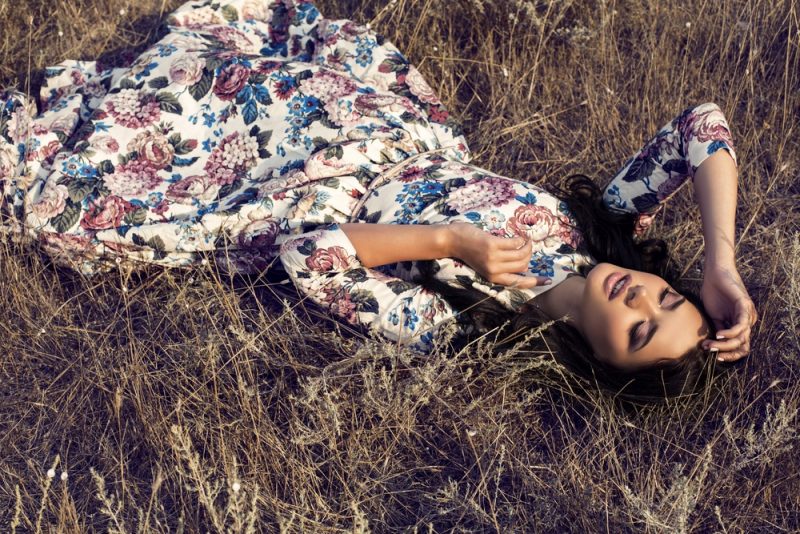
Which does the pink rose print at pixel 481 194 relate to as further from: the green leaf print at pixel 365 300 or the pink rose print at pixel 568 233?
the green leaf print at pixel 365 300

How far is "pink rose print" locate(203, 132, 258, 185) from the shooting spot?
130 inches

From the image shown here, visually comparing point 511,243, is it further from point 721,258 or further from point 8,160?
point 8,160

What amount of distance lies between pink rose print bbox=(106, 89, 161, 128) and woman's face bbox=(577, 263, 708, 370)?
1.95m

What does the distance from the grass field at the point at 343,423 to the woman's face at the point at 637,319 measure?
8.1 inches

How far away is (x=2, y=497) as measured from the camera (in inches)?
100

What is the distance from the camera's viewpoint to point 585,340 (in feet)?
8.98

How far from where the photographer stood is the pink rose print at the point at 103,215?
3148 millimetres

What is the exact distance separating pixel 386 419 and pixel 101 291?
4.52 ft

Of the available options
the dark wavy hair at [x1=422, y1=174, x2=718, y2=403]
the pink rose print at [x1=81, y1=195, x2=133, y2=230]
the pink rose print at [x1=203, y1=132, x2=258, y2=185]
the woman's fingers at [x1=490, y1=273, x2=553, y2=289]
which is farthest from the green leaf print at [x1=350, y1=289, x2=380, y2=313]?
the pink rose print at [x1=81, y1=195, x2=133, y2=230]

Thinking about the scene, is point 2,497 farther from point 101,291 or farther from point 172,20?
point 172,20

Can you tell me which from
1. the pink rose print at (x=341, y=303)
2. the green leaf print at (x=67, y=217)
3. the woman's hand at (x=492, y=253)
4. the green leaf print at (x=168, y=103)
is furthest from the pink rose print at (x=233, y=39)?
the woman's hand at (x=492, y=253)

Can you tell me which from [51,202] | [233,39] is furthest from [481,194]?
[51,202]

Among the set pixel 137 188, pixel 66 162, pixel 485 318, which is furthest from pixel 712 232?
pixel 66 162

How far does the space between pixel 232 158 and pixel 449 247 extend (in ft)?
3.61
